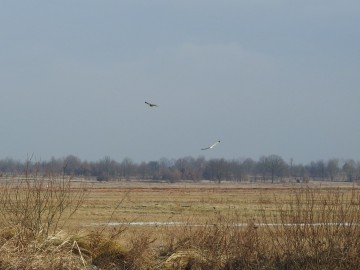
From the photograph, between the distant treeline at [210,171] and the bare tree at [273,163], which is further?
the distant treeline at [210,171]

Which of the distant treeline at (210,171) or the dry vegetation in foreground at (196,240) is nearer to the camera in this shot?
the dry vegetation in foreground at (196,240)

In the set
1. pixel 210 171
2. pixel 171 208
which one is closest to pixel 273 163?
pixel 171 208

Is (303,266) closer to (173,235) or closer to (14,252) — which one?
(173,235)

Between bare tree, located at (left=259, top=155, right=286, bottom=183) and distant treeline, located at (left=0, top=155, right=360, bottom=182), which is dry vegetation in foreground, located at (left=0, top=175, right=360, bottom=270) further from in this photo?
distant treeline, located at (left=0, top=155, right=360, bottom=182)

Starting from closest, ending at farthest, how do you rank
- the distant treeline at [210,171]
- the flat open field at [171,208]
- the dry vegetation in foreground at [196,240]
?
the dry vegetation in foreground at [196,240] < the flat open field at [171,208] < the distant treeline at [210,171]

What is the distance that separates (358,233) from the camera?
1442cm

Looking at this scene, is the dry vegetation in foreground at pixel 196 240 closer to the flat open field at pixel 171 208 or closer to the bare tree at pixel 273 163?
the flat open field at pixel 171 208

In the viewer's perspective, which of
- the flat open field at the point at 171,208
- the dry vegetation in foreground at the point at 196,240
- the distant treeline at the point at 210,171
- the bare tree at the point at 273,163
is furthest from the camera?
the distant treeline at the point at 210,171

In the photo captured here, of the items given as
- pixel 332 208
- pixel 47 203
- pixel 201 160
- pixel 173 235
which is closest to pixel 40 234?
pixel 47 203

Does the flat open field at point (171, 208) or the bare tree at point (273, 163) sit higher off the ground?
the bare tree at point (273, 163)

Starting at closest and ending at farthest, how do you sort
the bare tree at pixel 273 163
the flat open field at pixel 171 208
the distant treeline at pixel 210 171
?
the flat open field at pixel 171 208 → the bare tree at pixel 273 163 → the distant treeline at pixel 210 171

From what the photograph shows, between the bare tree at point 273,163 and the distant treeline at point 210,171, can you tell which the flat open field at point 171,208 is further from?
the distant treeline at point 210,171

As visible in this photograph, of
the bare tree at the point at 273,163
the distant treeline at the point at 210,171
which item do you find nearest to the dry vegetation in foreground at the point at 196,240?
the bare tree at the point at 273,163

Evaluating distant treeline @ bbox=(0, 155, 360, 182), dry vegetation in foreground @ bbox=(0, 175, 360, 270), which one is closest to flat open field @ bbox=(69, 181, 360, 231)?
dry vegetation in foreground @ bbox=(0, 175, 360, 270)
